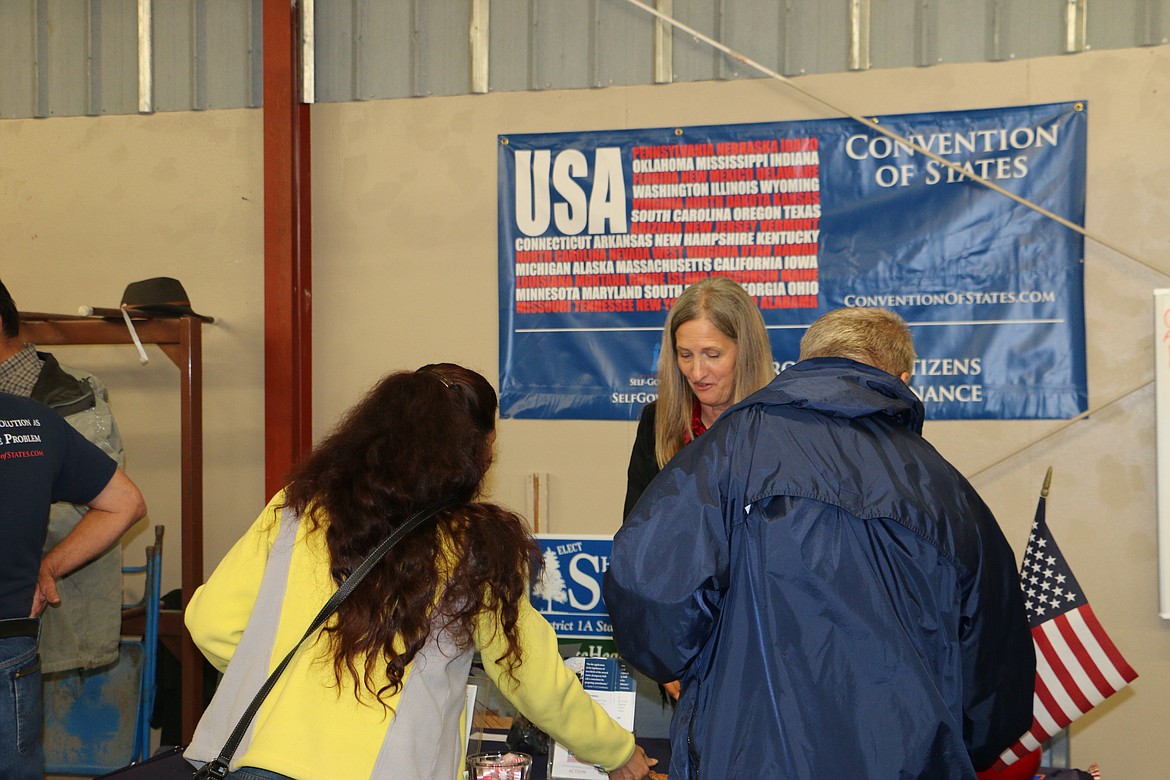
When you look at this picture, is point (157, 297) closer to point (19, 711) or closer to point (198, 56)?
point (198, 56)

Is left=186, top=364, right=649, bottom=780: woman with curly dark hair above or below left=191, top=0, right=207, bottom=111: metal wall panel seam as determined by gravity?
below

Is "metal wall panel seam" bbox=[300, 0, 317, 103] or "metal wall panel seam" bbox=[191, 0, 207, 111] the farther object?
"metal wall panel seam" bbox=[191, 0, 207, 111]

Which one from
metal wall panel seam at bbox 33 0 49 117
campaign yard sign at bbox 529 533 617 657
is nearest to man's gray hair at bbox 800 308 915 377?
campaign yard sign at bbox 529 533 617 657

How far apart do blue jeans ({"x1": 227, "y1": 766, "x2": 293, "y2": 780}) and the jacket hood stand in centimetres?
79

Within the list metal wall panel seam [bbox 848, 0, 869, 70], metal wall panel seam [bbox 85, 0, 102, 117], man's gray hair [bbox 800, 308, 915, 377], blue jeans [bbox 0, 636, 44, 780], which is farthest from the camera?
metal wall panel seam [bbox 85, 0, 102, 117]

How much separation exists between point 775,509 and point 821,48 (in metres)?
2.84

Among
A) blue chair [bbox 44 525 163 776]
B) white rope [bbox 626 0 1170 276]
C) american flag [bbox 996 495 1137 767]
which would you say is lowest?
blue chair [bbox 44 525 163 776]

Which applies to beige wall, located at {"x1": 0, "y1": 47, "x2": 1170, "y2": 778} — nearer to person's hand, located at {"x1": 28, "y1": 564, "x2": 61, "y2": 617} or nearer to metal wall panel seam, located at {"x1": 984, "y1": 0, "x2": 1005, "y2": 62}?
metal wall panel seam, located at {"x1": 984, "y1": 0, "x2": 1005, "y2": 62}

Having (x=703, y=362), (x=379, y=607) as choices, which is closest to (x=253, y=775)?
(x=379, y=607)

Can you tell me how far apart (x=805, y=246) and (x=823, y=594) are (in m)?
2.63

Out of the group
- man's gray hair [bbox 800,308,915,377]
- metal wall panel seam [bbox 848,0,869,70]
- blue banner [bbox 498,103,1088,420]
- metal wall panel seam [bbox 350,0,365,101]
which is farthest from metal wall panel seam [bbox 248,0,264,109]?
man's gray hair [bbox 800,308,915,377]

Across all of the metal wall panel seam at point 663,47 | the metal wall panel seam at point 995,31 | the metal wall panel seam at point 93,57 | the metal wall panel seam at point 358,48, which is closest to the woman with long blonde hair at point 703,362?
the metal wall panel seam at point 663,47

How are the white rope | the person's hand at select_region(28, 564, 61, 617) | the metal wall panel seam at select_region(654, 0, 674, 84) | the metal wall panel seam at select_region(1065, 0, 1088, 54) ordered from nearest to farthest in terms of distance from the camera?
the person's hand at select_region(28, 564, 61, 617) < the white rope < the metal wall panel seam at select_region(1065, 0, 1088, 54) < the metal wall panel seam at select_region(654, 0, 674, 84)

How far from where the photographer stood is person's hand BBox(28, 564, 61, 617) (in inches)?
95.1
